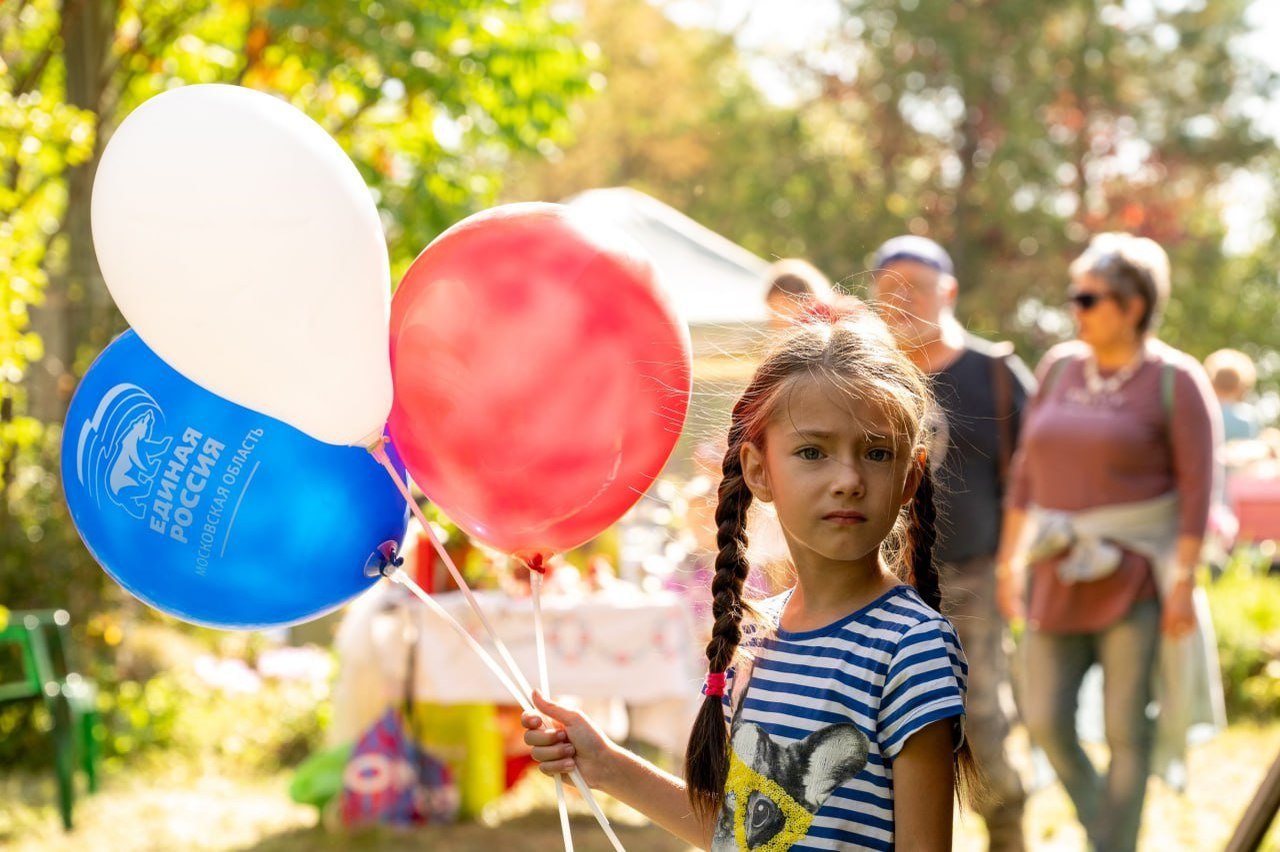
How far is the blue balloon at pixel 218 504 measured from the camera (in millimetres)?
2020

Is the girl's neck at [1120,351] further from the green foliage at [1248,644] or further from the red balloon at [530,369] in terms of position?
the green foliage at [1248,644]

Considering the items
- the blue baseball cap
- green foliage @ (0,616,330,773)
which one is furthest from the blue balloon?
green foliage @ (0,616,330,773)

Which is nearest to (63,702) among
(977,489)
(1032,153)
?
(977,489)

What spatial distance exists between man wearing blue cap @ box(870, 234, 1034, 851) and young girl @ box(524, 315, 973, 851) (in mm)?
1997

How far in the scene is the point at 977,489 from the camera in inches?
157

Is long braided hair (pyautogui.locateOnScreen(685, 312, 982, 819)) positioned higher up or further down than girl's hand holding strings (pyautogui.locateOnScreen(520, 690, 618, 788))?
higher up

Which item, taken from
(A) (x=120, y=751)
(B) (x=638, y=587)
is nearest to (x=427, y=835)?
(B) (x=638, y=587)

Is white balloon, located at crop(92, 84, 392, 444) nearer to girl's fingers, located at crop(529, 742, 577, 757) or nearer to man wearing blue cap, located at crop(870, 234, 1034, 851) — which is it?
girl's fingers, located at crop(529, 742, 577, 757)

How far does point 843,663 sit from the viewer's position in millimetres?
1694

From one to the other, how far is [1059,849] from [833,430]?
3605mm

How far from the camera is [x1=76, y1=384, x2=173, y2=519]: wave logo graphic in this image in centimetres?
203

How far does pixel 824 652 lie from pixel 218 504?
2.78ft

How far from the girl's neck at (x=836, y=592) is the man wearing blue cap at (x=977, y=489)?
2.06 meters

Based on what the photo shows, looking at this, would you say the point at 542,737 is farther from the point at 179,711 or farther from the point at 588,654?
the point at 179,711
